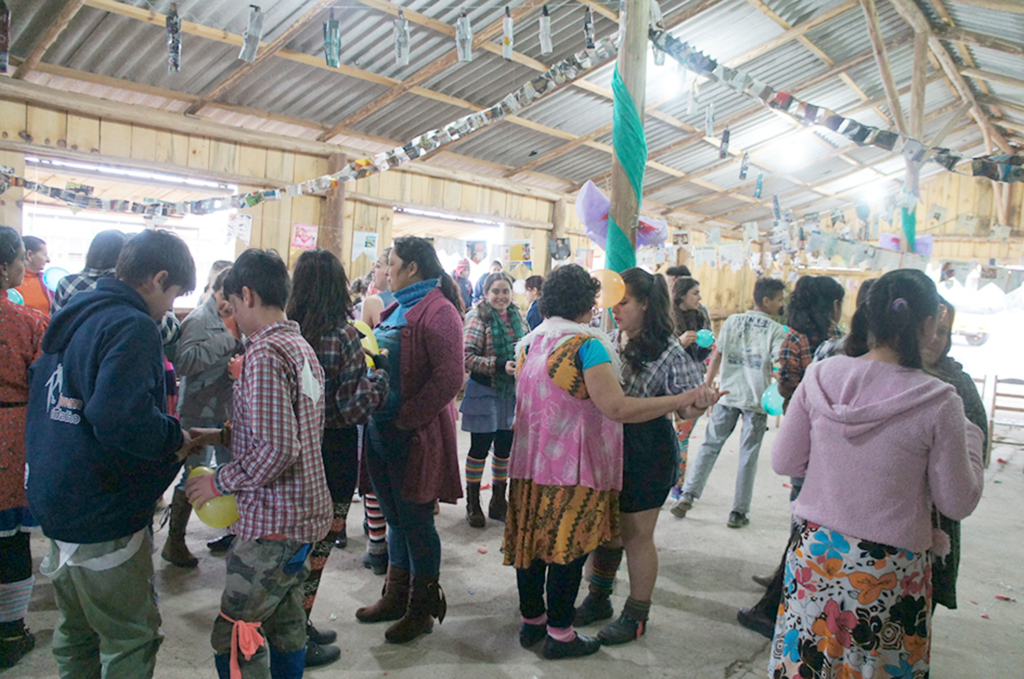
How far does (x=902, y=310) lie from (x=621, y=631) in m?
1.75

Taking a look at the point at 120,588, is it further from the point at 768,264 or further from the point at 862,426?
the point at 768,264

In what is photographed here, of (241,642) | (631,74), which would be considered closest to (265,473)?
(241,642)

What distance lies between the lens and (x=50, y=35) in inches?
174

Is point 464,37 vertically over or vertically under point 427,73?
under

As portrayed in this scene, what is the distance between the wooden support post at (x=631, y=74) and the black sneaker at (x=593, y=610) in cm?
177

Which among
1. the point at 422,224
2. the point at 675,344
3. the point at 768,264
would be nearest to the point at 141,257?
the point at 675,344

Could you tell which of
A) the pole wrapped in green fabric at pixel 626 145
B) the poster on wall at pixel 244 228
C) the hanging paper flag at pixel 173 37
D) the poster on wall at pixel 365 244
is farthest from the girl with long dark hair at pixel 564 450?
the poster on wall at pixel 365 244

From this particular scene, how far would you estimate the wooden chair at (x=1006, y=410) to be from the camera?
623 cm

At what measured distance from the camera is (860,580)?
174cm

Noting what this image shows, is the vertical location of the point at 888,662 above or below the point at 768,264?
below

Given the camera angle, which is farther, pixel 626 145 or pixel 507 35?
pixel 507 35

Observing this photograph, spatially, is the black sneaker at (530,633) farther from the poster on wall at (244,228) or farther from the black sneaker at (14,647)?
the poster on wall at (244,228)

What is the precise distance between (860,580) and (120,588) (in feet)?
6.73

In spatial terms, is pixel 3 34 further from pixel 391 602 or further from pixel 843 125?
pixel 843 125
